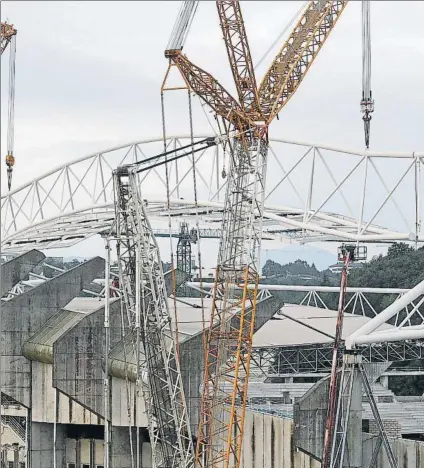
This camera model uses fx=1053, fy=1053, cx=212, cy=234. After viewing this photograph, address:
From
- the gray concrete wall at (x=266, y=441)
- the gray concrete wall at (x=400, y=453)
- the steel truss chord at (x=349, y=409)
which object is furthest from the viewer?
the gray concrete wall at (x=266, y=441)

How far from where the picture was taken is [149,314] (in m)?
37.5

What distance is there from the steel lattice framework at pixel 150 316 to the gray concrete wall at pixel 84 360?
6487mm

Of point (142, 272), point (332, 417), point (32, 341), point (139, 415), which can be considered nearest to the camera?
point (332, 417)

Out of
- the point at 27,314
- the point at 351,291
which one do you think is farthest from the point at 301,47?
the point at 27,314

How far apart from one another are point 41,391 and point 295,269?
125m

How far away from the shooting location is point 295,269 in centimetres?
17138

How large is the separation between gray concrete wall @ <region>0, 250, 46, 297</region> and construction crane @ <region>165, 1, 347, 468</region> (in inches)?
567

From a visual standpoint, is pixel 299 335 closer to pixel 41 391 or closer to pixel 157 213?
pixel 157 213

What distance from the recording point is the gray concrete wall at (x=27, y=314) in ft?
160

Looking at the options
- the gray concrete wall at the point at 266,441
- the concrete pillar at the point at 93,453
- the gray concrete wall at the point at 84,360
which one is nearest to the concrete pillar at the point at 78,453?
the concrete pillar at the point at 93,453

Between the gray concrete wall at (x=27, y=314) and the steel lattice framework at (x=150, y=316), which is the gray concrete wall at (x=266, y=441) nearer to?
the steel lattice framework at (x=150, y=316)

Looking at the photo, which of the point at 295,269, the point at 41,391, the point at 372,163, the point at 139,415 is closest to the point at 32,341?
the point at 41,391

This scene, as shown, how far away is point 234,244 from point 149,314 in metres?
4.79

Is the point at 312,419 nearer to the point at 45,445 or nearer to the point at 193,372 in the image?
the point at 193,372
